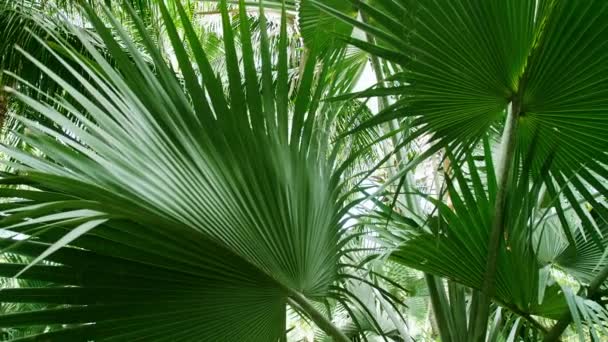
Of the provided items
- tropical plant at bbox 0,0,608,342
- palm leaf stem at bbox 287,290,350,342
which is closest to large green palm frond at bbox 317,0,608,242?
tropical plant at bbox 0,0,608,342

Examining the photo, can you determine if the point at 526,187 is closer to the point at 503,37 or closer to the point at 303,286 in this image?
the point at 503,37

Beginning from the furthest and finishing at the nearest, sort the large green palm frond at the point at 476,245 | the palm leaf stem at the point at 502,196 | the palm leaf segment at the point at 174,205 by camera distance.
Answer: the large green palm frond at the point at 476,245
the palm leaf stem at the point at 502,196
the palm leaf segment at the point at 174,205

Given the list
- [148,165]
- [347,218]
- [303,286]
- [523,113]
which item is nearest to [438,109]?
[523,113]

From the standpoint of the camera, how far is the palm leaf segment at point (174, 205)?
3.03 feet

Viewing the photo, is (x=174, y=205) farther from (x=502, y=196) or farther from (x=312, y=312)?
(x=502, y=196)

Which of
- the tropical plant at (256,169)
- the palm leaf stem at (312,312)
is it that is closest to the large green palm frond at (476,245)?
the tropical plant at (256,169)

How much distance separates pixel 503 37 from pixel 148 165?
623 millimetres

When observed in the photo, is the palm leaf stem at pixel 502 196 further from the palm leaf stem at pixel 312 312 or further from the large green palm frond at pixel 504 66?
the palm leaf stem at pixel 312 312

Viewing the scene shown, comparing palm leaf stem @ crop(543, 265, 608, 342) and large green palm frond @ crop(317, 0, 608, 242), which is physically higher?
large green palm frond @ crop(317, 0, 608, 242)

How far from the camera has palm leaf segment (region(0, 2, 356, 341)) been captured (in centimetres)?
92

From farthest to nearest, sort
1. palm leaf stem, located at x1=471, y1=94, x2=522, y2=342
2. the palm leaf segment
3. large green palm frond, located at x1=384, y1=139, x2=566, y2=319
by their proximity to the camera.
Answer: large green palm frond, located at x1=384, y1=139, x2=566, y2=319 → palm leaf stem, located at x1=471, y1=94, x2=522, y2=342 → the palm leaf segment

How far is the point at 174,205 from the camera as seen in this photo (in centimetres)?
95

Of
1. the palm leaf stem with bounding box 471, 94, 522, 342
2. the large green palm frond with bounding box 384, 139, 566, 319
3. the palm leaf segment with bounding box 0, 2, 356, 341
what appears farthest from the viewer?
the large green palm frond with bounding box 384, 139, 566, 319

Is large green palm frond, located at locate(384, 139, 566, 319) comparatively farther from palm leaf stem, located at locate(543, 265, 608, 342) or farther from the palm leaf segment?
the palm leaf segment
